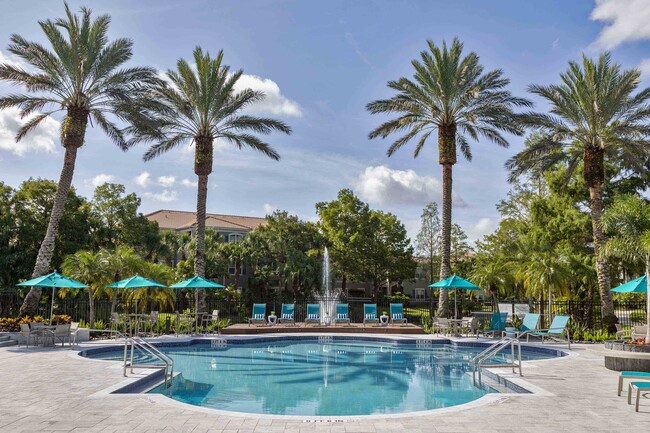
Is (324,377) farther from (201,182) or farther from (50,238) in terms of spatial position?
(201,182)

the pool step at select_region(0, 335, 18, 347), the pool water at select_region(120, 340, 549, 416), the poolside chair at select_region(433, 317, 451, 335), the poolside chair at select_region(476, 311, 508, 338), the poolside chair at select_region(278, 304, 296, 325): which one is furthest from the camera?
the poolside chair at select_region(278, 304, 296, 325)

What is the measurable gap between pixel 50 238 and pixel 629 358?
21.1 meters

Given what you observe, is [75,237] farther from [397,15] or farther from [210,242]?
[397,15]

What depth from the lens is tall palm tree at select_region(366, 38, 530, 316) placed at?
23719 mm

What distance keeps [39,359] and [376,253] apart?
31459 mm

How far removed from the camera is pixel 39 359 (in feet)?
45.9

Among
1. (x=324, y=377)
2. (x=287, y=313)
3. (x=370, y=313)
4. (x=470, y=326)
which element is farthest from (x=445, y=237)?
(x=324, y=377)

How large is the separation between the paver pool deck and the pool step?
26.0 feet

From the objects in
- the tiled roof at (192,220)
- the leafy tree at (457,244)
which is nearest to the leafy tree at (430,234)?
the leafy tree at (457,244)

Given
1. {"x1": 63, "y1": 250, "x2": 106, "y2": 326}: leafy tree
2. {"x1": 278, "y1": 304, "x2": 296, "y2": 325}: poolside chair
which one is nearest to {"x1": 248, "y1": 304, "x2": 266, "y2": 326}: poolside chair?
{"x1": 278, "y1": 304, "x2": 296, "y2": 325}: poolside chair

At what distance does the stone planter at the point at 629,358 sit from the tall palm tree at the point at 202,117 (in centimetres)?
1695

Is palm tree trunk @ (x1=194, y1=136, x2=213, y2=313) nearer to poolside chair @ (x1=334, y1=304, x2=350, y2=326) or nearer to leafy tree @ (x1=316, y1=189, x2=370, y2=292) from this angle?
poolside chair @ (x1=334, y1=304, x2=350, y2=326)

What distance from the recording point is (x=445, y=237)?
2420 centimetres

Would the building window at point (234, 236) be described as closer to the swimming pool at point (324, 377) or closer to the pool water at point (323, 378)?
the swimming pool at point (324, 377)
